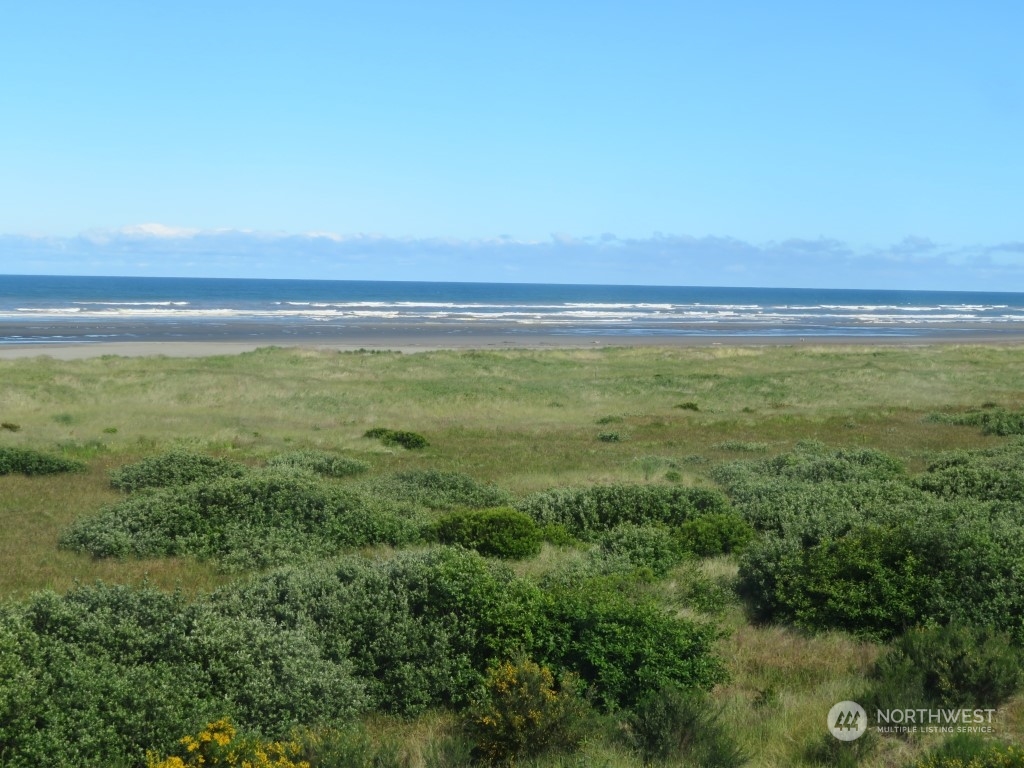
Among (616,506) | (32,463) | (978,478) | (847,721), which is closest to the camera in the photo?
(847,721)

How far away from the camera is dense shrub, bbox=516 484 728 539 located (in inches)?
548

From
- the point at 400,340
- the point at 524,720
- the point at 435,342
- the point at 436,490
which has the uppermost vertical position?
the point at 400,340

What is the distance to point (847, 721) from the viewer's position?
6707mm

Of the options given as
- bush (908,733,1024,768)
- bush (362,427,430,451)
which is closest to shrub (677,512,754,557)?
bush (908,733,1024,768)

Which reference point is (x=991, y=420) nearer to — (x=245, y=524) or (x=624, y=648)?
(x=245, y=524)

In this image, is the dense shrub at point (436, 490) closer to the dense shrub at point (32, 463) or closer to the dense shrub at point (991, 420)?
the dense shrub at point (32, 463)

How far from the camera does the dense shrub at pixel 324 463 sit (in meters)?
19.1

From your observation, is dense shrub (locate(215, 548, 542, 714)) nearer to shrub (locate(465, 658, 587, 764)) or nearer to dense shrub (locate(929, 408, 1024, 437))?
shrub (locate(465, 658, 587, 764))

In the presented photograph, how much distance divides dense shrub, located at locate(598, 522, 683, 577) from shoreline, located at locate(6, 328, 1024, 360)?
51259 millimetres

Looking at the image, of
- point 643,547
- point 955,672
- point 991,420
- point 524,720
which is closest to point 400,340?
point 991,420

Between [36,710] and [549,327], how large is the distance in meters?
95.5

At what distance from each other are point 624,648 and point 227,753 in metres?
3.35

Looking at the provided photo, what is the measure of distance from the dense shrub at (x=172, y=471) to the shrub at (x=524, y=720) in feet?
36.7

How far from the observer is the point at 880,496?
1385 cm
